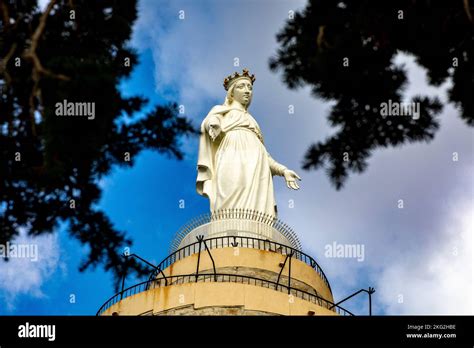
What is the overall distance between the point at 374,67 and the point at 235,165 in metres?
11.1

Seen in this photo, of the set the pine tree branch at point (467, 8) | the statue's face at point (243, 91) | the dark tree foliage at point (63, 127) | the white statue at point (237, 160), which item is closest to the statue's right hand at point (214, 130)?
the white statue at point (237, 160)

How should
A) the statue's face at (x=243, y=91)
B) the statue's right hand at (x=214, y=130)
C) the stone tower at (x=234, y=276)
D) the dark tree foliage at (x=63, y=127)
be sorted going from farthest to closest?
the statue's face at (x=243, y=91)
the statue's right hand at (x=214, y=130)
the stone tower at (x=234, y=276)
the dark tree foliage at (x=63, y=127)

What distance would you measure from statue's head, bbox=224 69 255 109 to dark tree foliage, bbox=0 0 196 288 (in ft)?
41.3

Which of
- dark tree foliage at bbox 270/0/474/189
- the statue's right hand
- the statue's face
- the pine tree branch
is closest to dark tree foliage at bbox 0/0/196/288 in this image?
dark tree foliage at bbox 270/0/474/189

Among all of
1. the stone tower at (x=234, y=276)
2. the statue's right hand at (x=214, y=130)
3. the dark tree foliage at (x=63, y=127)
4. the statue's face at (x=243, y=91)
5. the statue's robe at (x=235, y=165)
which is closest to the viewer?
the dark tree foliage at (x=63, y=127)

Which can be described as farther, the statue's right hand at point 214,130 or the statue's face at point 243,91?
the statue's face at point 243,91

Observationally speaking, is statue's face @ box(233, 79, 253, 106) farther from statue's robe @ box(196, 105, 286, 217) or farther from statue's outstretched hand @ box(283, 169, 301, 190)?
statue's outstretched hand @ box(283, 169, 301, 190)

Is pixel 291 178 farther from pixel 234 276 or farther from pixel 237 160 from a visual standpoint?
pixel 234 276

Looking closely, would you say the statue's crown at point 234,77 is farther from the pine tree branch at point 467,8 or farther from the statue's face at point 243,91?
the pine tree branch at point 467,8

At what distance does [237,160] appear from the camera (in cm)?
1858

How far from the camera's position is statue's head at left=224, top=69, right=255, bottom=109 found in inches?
797

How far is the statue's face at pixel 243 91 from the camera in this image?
66.3ft

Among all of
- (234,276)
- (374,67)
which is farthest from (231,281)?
(374,67)

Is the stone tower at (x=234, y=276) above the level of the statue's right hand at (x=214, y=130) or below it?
below
